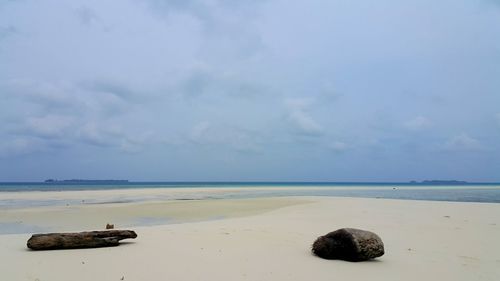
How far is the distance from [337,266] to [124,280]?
3807mm

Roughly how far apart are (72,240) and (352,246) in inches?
234

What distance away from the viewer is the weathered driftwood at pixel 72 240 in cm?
863

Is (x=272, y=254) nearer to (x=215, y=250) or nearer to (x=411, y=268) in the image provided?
(x=215, y=250)

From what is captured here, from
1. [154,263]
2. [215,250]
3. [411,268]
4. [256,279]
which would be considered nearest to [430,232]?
[411,268]

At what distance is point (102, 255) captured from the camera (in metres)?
8.16

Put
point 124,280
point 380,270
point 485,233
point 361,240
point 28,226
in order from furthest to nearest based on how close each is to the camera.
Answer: point 28,226 → point 485,233 → point 361,240 → point 380,270 → point 124,280

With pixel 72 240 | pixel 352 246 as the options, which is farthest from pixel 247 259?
pixel 72 240

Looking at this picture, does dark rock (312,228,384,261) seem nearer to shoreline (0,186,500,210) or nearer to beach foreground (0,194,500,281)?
beach foreground (0,194,500,281)

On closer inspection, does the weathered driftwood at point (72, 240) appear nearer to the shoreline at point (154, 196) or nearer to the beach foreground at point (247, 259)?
the beach foreground at point (247, 259)

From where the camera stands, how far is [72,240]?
345 inches

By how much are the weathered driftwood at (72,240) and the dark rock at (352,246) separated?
4.78m

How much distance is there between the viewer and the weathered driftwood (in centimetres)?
863

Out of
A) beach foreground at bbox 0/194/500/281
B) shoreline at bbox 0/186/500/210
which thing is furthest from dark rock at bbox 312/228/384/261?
shoreline at bbox 0/186/500/210

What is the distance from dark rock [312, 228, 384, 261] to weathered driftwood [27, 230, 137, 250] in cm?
478
